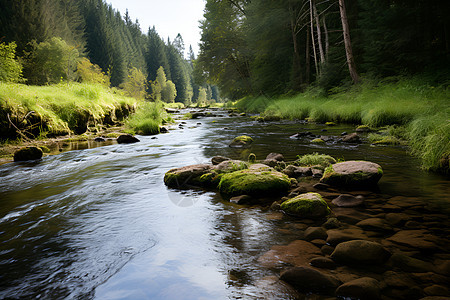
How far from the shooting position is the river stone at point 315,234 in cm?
275

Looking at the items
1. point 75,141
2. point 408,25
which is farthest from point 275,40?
point 75,141

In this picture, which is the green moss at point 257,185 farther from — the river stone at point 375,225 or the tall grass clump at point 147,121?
the tall grass clump at point 147,121

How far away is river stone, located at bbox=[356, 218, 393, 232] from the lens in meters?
2.85

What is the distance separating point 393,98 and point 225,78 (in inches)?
1022

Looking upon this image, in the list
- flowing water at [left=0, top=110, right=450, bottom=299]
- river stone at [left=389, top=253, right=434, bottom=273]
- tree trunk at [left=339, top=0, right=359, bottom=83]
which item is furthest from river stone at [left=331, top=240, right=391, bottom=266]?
tree trunk at [left=339, top=0, right=359, bottom=83]

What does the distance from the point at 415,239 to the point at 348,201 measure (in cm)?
104

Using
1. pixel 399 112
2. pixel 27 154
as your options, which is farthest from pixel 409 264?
pixel 399 112

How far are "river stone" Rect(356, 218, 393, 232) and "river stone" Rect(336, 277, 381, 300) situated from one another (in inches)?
40.2

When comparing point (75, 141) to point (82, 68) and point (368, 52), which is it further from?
point (82, 68)

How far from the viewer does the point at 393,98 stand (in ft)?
34.9

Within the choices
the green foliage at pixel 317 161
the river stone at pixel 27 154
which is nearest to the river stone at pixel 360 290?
the green foliage at pixel 317 161

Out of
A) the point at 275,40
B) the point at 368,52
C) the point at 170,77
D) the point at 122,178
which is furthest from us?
the point at 170,77

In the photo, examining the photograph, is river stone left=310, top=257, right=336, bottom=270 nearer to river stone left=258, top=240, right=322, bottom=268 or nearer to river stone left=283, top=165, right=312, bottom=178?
river stone left=258, top=240, right=322, bottom=268

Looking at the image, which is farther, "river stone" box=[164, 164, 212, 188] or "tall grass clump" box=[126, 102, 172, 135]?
"tall grass clump" box=[126, 102, 172, 135]
